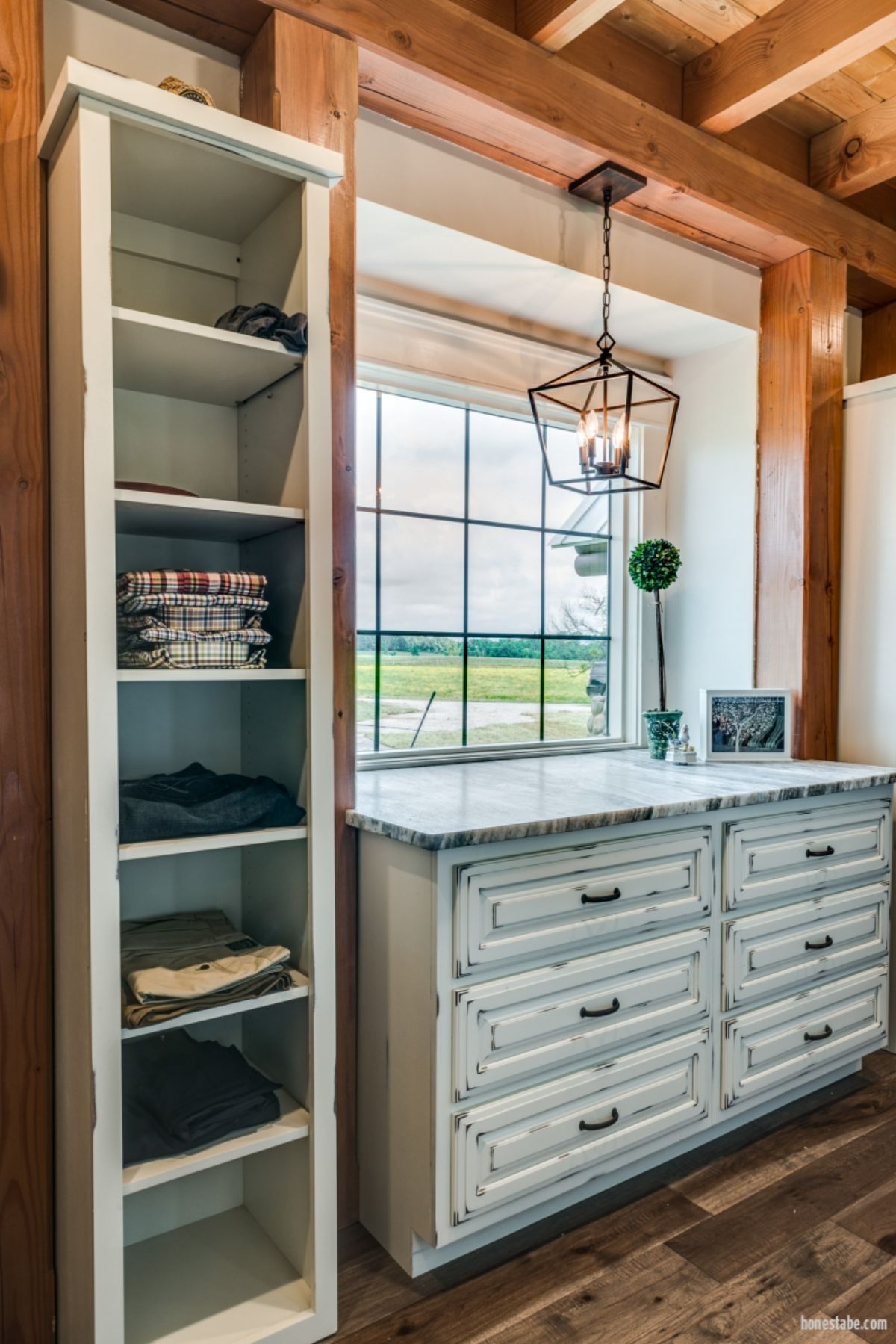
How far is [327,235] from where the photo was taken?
1.53 metres

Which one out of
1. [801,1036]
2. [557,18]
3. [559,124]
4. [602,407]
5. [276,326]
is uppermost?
[557,18]

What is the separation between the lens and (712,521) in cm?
304

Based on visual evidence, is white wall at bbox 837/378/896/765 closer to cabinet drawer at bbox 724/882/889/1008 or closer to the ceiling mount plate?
cabinet drawer at bbox 724/882/889/1008

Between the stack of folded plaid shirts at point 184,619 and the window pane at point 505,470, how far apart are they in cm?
132

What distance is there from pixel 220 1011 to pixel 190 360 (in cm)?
111

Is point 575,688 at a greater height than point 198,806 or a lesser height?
greater

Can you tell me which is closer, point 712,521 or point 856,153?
point 856,153

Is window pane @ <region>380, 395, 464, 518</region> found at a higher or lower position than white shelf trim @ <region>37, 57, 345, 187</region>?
lower

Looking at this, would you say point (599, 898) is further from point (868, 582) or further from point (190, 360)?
point (868, 582)

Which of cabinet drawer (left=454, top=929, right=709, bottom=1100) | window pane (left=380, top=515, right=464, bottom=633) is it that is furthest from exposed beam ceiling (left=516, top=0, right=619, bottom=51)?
cabinet drawer (left=454, top=929, right=709, bottom=1100)

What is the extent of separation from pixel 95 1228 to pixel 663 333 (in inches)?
110

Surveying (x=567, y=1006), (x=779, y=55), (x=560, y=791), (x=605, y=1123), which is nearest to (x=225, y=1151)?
(x=567, y=1006)

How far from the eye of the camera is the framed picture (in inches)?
104

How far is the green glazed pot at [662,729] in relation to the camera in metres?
2.71
